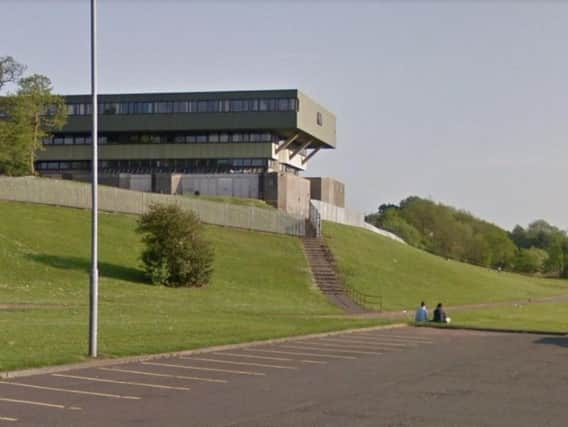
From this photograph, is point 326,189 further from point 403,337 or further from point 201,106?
point 403,337

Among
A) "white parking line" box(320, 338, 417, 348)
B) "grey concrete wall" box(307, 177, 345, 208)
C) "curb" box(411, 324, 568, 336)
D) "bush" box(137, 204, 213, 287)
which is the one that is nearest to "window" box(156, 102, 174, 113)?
"grey concrete wall" box(307, 177, 345, 208)

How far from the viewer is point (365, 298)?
52.7 m

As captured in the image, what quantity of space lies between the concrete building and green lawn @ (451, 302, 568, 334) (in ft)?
121

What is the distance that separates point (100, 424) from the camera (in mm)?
12133

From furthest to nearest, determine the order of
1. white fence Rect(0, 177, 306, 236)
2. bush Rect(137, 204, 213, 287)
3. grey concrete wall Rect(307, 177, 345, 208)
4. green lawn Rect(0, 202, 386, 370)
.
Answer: grey concrete wall Rect(307, 177, 345, 208) < white fence Rect(0, 177, 306, 236) < bush Rect(137, 204, 213, 287) < green lawn Rect(0, 202, 386, 370)

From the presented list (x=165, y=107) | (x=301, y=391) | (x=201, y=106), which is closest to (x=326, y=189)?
(x=201, y=106)

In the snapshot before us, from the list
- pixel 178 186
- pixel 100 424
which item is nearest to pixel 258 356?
pixel 100 424

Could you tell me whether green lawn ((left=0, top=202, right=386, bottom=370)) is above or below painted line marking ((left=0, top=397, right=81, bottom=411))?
above

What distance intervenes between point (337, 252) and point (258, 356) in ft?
141

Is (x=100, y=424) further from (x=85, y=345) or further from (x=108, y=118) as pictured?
(x=108, y=118)

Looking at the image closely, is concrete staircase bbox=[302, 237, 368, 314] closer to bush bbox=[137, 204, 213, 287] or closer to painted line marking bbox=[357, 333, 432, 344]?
bush bbox=[137, 204, 213, 287]

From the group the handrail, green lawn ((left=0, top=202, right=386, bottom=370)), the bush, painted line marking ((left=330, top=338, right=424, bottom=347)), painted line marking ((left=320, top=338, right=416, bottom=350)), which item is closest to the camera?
green lawn ((left=0, top=202, right=386, bottom=370))

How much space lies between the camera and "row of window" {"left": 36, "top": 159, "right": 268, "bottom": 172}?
3575 inches

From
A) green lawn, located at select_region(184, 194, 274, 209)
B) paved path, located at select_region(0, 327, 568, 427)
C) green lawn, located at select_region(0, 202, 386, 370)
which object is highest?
green lawn, located at select_region(184, 194, 274, 209)
